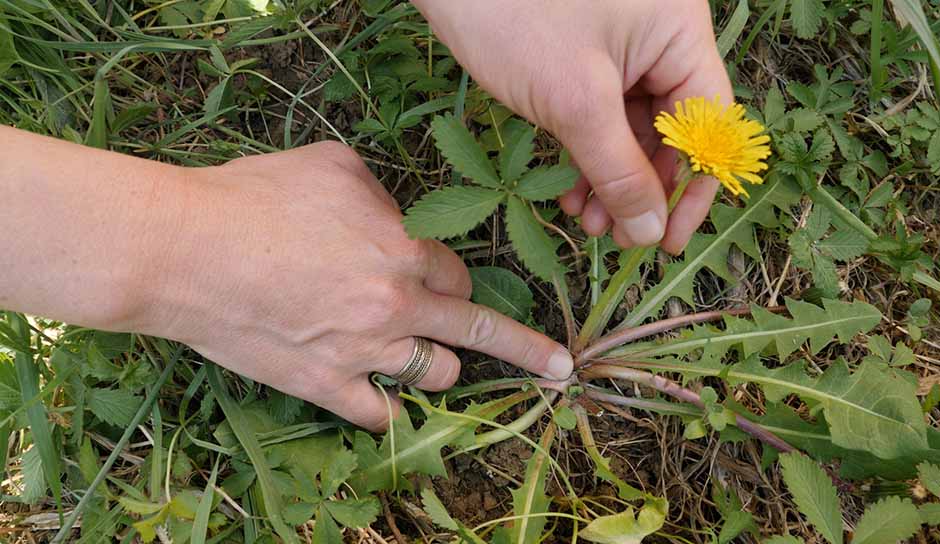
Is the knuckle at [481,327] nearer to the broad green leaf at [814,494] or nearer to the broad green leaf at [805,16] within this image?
the broad green leaf at [814,494]

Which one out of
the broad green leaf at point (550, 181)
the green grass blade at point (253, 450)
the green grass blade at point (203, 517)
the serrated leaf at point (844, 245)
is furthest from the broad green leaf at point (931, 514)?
the green grass blade at point (203, 517)

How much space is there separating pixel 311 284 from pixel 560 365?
795 mm

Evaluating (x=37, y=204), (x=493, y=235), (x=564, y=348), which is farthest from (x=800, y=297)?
(x=37, y=204)

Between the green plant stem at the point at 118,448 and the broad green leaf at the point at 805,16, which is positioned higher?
the broad green leaf at the point at 805,16

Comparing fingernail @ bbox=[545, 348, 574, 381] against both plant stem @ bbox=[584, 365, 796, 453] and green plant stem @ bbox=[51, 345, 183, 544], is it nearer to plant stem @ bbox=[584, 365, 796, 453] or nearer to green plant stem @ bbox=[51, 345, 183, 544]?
plant stem @ bbox=[584, 365, 796, 453]

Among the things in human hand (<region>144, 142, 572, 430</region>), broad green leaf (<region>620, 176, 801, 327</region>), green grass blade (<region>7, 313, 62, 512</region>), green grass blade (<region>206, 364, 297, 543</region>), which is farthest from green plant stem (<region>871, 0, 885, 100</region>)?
green grass blade (<region>7, 313, 62, 512</region>)

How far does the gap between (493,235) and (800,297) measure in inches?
40.5

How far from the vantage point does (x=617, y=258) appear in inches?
91.4

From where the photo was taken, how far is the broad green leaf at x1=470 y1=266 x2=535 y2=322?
2166 mm

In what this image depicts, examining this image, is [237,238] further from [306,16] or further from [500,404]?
[306,16]

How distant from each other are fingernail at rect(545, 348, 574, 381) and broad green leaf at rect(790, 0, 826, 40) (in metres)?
1.23

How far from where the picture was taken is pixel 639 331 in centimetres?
218

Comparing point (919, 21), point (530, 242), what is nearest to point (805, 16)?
point (919, 21)

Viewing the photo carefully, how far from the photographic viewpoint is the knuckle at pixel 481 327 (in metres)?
1.92
